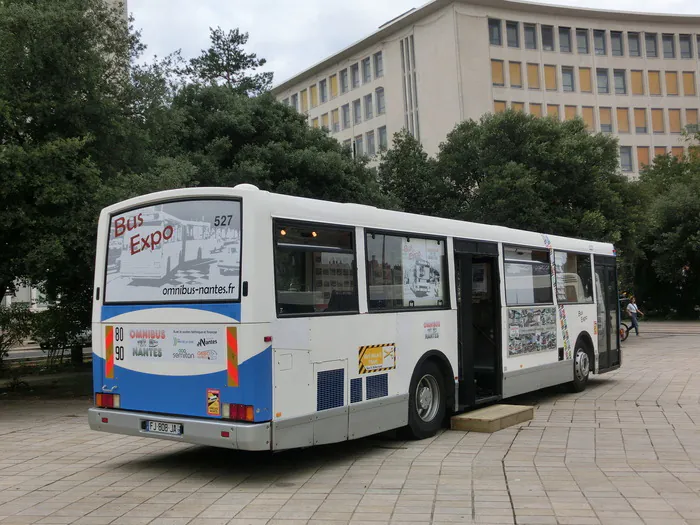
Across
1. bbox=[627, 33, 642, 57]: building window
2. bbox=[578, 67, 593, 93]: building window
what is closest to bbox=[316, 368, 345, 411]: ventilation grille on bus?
bbox=[578, 67, 593, 93]: building window

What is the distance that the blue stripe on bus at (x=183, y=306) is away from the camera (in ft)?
23.5

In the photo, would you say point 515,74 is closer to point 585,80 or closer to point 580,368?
point 585,80

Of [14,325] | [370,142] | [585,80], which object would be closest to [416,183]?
[14,325]

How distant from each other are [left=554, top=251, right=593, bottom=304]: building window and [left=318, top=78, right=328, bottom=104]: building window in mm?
58812

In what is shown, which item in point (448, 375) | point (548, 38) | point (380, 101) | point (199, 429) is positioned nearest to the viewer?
point (199, 429)

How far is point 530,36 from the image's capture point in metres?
59.1

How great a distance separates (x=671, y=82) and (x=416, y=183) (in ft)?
140

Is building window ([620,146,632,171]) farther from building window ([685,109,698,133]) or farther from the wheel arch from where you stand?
the wheel arch

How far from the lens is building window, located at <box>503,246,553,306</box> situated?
37.9 ft

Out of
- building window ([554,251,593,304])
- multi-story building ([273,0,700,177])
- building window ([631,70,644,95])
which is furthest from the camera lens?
building window ([631,70,644,95])

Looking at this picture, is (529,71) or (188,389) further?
(529,71)

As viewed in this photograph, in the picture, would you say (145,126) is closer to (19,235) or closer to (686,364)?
(19,235)

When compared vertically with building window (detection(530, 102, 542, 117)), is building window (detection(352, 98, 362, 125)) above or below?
above

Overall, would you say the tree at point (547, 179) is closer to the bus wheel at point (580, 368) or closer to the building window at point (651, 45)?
the bus wheel at point (580, 368)
